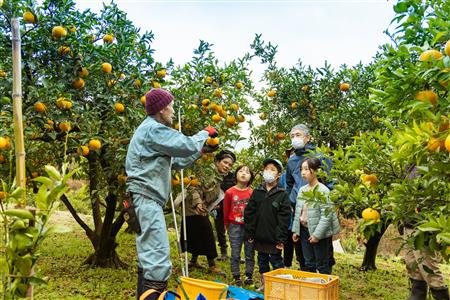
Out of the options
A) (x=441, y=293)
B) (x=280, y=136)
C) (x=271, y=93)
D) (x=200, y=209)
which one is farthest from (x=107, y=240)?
(x=441, y=293)

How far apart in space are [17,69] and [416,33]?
174cm

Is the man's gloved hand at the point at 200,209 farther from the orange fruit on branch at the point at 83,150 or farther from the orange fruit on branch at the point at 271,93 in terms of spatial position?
the orange fruit on branch at the point at 271,93

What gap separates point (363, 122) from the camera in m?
5.37

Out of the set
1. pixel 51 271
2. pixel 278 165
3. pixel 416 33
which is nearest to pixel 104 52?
pixel 278 165

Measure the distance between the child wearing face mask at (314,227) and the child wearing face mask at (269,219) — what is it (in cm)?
16

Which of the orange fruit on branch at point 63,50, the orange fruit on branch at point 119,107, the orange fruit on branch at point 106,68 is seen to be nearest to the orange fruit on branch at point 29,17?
the orange fruit on branch at point 63,50

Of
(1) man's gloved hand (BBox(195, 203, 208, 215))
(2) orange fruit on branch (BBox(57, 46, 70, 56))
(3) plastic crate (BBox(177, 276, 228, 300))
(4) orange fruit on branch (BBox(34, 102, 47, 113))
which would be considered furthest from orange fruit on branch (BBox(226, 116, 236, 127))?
(3) plastic crate (BBox(177, 276, 228, 300))

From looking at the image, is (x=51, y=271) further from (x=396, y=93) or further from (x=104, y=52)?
(x=396, y=93)

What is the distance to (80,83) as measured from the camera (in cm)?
419

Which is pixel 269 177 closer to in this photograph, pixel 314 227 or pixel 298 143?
pixel 298 143

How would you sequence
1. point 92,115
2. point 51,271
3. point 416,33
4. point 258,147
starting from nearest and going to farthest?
point 416,33
point 92,115
point 51,271
point 258,147

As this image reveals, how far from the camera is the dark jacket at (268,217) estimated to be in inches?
168

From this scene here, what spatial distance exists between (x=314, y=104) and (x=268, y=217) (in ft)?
6.71

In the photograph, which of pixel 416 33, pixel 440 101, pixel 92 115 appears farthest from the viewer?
pixel 92 115
